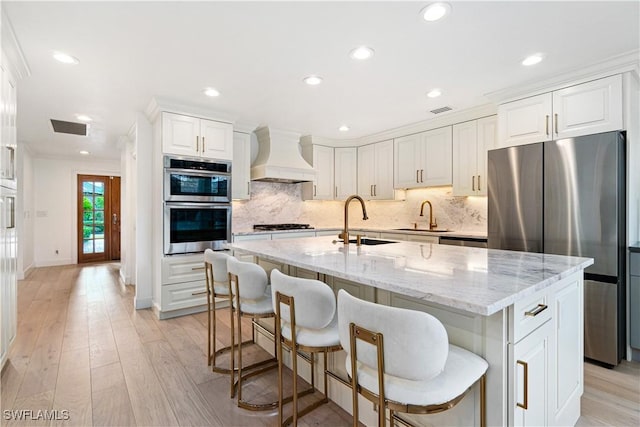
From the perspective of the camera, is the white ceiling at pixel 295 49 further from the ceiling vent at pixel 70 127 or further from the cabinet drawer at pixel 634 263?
the cabinet drawer at pixel 634 263

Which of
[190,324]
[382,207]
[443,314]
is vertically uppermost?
[382,207]

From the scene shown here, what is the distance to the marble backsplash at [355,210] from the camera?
13.8ft

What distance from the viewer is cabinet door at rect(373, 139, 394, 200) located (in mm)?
4797

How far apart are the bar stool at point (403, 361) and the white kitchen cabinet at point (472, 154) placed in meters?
2.98

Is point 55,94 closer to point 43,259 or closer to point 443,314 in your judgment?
point 443,314

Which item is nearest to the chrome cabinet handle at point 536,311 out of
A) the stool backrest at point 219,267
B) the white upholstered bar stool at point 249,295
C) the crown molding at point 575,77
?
the white upholstered bar stool at point 249,295

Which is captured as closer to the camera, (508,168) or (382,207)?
(508,168)

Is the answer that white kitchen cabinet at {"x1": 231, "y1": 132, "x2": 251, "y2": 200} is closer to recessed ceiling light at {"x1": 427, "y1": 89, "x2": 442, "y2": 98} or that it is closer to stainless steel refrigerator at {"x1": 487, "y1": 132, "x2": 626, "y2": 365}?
recessed ceiling light at {"x1": 427, "y1": 89, "x2": 442, "y2": 98}

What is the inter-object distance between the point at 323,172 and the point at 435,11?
3458mm

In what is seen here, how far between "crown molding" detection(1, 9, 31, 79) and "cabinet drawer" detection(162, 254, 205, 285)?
6.62ft

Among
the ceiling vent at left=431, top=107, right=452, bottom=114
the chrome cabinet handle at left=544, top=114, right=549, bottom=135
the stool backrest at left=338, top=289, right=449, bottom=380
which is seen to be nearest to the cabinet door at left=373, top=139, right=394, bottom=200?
the ceiling vent at left=431, top=107, right=452, bottom=114

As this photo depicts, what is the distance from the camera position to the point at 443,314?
1.36 m

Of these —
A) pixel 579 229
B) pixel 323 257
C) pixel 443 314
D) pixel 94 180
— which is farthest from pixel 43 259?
pixel 579 229

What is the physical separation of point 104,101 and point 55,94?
41 centimetres
